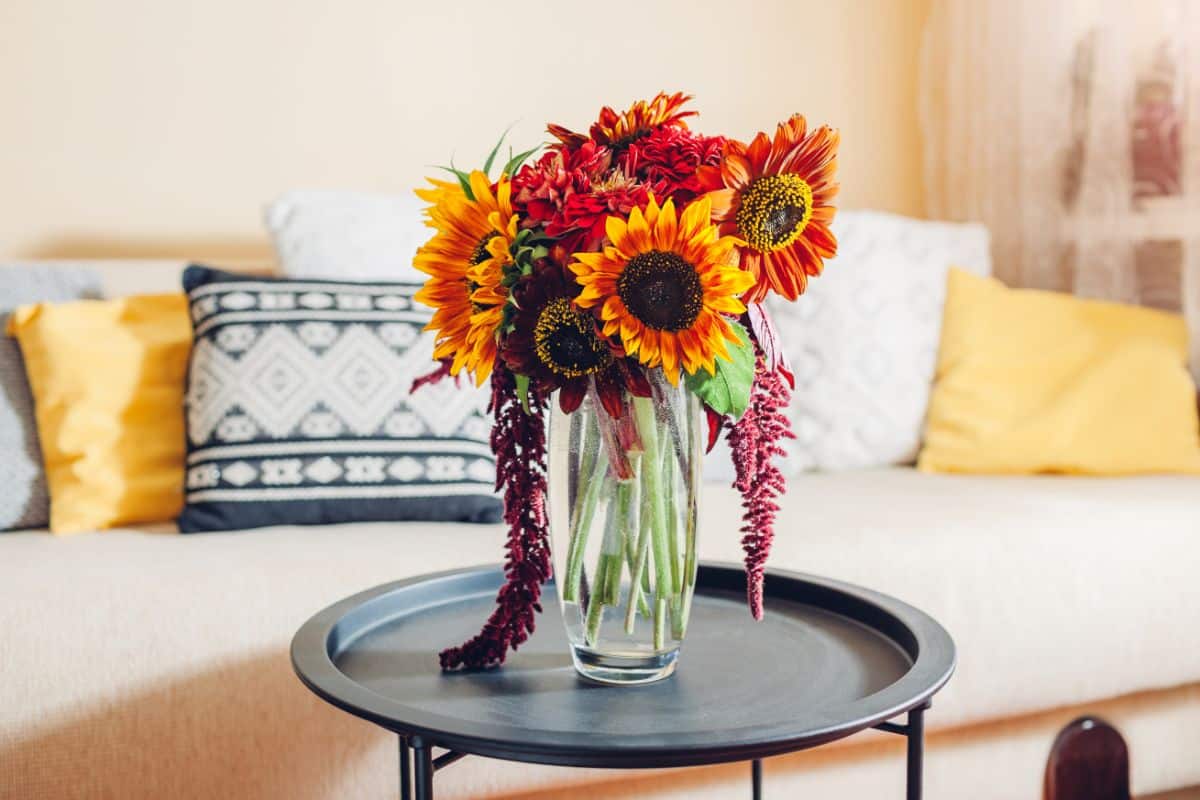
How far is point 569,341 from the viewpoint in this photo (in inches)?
30.8

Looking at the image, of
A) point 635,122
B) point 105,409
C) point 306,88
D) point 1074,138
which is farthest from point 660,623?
point 1074,138

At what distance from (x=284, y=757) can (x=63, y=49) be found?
1433 millimetres

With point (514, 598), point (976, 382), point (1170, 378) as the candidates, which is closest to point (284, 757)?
point (514, 598)

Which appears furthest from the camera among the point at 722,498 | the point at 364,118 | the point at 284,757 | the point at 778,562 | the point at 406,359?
the point at 364,118

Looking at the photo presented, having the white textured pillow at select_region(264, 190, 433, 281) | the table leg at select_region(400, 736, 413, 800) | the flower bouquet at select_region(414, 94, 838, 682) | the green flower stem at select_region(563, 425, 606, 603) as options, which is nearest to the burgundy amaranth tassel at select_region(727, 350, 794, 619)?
the flower bouquet at select_region(414, 94, 838, 682)

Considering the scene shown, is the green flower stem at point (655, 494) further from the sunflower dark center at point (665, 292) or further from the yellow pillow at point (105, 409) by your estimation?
the yellow pillow at point (105, 409)

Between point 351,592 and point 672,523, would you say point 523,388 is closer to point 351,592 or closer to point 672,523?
point 672,523

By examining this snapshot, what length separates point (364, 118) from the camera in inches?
88.1

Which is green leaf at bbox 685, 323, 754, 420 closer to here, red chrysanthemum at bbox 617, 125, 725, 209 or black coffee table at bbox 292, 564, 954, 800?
red chrysanthemum at bbox 617, 125, 725, 209

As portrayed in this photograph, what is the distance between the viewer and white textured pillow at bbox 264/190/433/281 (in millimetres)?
1772

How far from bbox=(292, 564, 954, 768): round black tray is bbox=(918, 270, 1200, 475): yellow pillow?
958 millimetres

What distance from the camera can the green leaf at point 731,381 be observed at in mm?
802

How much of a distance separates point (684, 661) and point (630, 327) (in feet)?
1.06

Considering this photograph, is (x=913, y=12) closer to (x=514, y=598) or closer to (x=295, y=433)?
(x=295, y=433)
